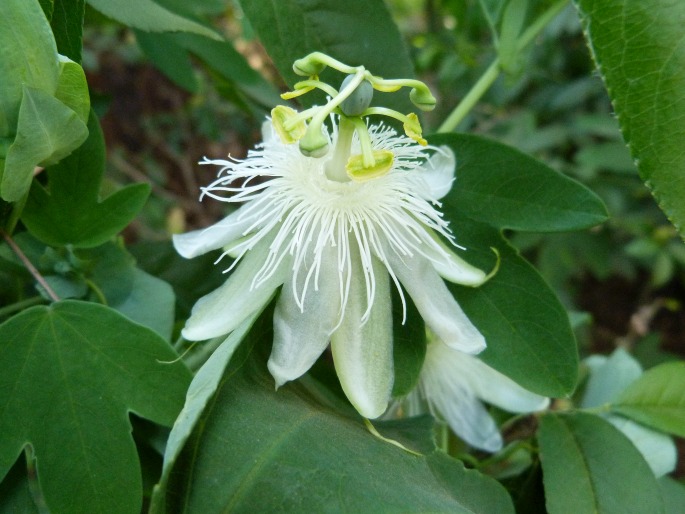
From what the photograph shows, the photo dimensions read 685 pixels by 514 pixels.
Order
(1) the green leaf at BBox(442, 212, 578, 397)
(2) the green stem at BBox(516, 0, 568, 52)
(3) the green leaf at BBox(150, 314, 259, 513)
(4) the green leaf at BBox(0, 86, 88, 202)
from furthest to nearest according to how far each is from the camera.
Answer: (2) the green stem at BBox(516, 0, 568, 52) → (1) the green leaf at BBox(442, 212, 578, 397) → (4) the green leaf at BBox(0, 86, 88, 202) → (3) the green leaf at BBox(150, 314, 259, 513)

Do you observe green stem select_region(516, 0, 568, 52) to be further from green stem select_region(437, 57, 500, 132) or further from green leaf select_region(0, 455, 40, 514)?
green leaf select_region(0, 455, 40, 514)

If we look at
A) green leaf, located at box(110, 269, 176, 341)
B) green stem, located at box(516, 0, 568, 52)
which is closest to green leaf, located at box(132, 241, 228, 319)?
green leaf, located at box(110, 269, 176, 341)

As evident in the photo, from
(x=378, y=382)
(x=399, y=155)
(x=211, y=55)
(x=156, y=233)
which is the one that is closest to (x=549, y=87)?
(x=156, y=233)

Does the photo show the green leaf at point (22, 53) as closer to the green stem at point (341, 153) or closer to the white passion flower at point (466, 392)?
the green stem at point (341, 153)

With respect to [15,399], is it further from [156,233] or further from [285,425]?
[156,233]

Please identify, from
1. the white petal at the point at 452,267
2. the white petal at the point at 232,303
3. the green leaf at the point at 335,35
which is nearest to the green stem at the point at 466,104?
the green leaf at the point at 335,35

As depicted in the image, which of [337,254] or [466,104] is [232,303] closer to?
[337,254]

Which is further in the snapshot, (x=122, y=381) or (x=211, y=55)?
(x=211, y=55)
